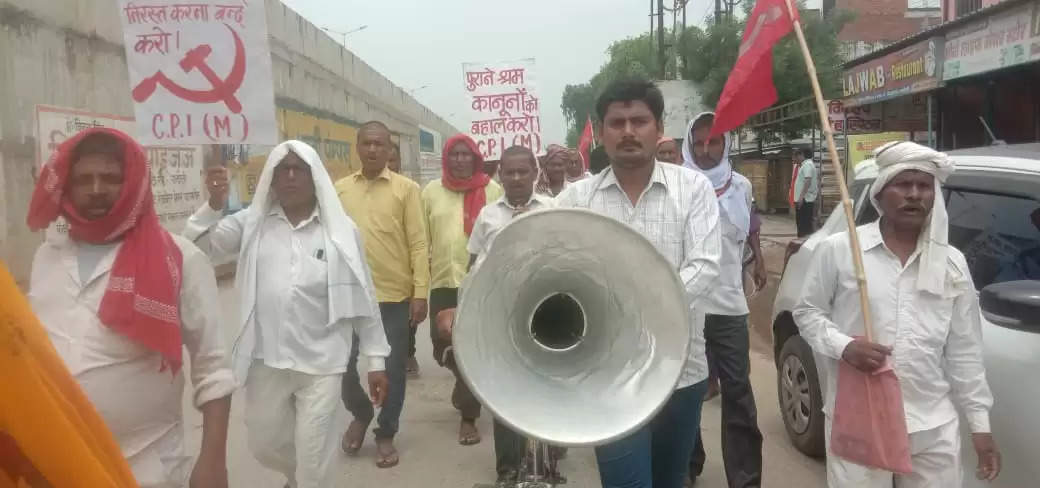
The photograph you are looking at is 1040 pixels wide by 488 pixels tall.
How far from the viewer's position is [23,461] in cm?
108

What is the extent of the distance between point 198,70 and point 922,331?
115 inches

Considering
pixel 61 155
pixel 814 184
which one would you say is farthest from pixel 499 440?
pixel 814 184

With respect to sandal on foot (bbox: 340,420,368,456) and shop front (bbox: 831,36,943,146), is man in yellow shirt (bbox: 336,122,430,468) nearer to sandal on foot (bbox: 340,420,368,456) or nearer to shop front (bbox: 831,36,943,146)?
sandal on foot (bbox: 340,420,368,456)

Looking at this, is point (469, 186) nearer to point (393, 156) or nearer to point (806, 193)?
point (393, 156)

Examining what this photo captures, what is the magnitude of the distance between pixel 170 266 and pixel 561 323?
1111 mm

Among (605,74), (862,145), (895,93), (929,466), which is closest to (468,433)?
(929,466)

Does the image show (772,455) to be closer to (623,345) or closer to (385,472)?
(385,472)

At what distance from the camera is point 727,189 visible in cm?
425

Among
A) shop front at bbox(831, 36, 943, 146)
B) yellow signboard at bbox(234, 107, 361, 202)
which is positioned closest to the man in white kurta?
yellow signboard at bbox(234, 107, 361, 202)

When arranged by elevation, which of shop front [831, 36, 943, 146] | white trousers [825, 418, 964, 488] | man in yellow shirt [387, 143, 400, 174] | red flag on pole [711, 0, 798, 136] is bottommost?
white trousers [825, 418, 964, 488]

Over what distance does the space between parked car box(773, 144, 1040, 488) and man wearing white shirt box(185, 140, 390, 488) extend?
2283mm

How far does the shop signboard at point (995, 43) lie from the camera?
11.0 meters

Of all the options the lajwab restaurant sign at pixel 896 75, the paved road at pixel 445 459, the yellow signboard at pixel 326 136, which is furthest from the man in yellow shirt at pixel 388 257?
the lajwab restaurant sign at pixel 896 75

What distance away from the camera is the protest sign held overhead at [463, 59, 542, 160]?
7.45m
